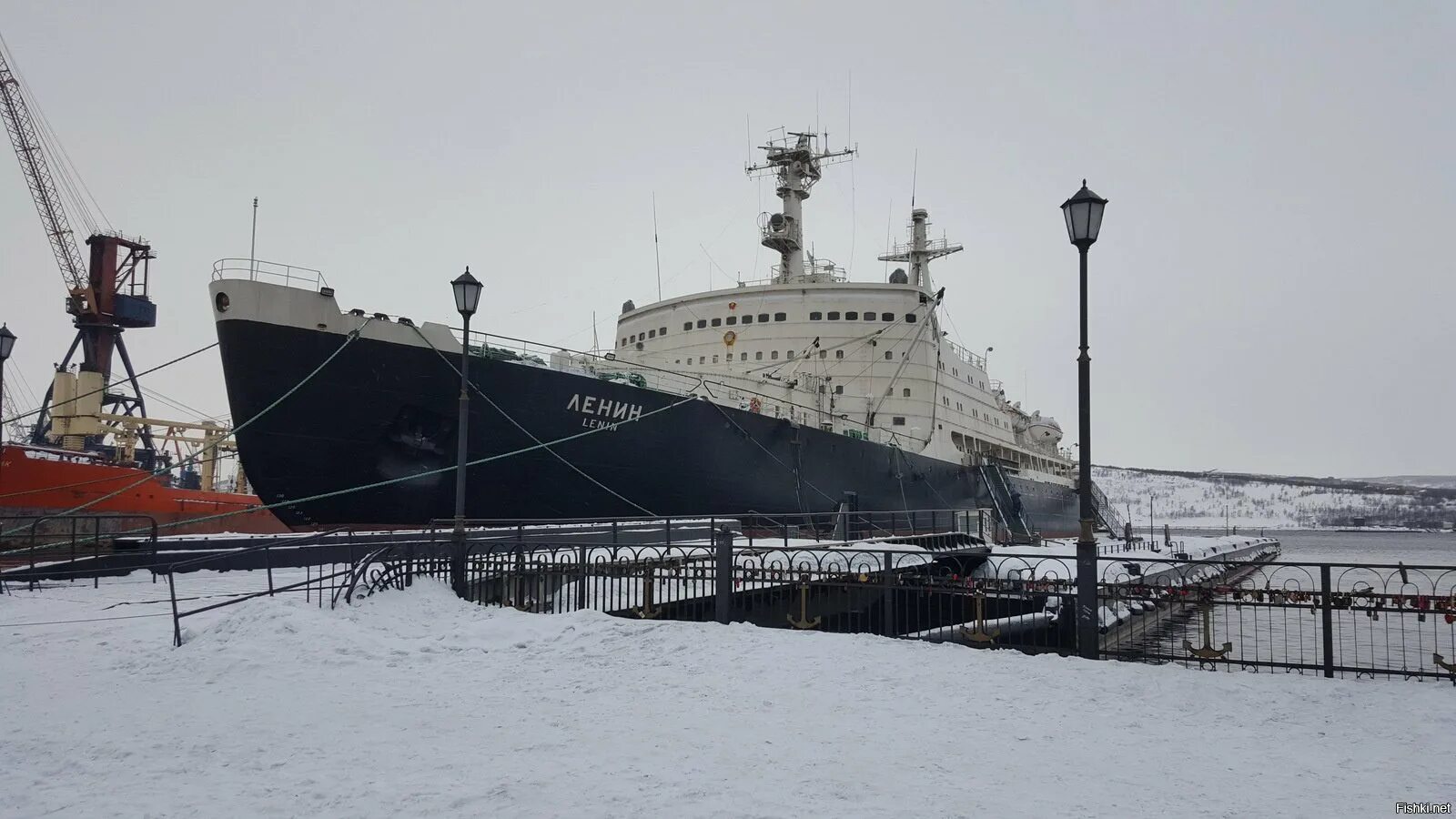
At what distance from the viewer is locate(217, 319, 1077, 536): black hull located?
16812 millimetres

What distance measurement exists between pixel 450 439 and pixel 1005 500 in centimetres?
2859

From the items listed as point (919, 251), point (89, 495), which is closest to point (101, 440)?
point (89, 495)

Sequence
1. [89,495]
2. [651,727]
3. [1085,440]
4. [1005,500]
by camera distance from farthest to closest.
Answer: [1005,500] → [89,495] → [1085,440] → [651,727]

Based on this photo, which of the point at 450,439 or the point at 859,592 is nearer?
the point at 859,592

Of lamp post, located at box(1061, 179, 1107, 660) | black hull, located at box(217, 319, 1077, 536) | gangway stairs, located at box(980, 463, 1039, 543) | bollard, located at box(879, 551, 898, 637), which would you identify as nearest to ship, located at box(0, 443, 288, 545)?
black hull, located at box(217, 319, 1077, 536)

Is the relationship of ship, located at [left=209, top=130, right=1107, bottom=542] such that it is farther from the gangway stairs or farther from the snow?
the snow

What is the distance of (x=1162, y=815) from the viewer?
15.6 ft

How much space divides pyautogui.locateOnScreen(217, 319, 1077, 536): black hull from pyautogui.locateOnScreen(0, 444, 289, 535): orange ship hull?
527cm

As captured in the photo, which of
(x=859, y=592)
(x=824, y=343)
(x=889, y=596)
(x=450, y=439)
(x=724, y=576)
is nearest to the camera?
(x=889, y=596)

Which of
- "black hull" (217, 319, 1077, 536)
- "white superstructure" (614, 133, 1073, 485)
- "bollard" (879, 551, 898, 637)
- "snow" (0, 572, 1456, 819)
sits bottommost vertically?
"snow" (0, 572, 1456, 819)

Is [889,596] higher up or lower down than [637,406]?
lower down

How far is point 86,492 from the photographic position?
1009 inches

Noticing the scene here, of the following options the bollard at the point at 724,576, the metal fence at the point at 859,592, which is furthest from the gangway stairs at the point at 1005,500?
the bollard at the point at 724,576

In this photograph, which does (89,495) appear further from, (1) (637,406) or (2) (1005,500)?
(2) (1005,500)
